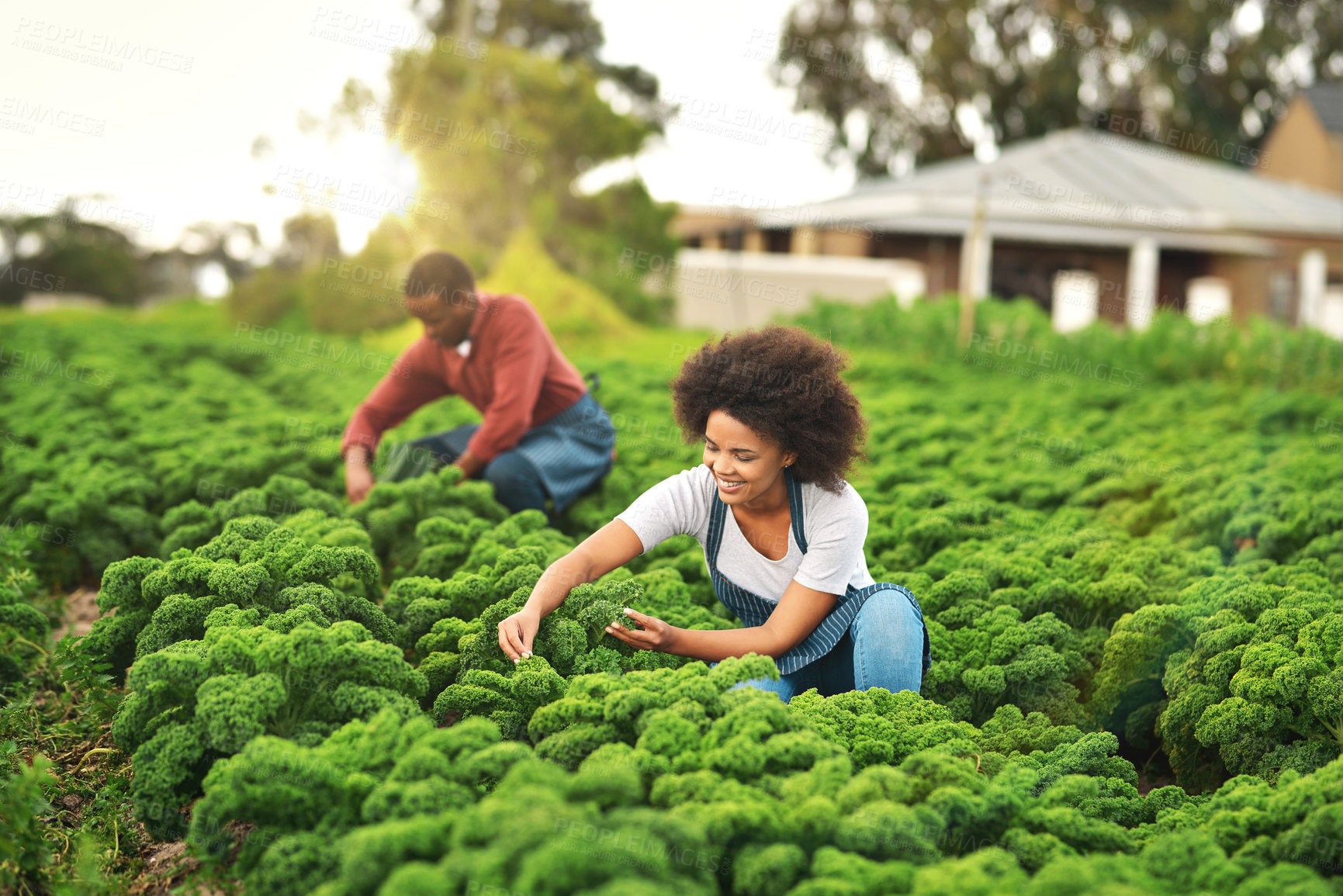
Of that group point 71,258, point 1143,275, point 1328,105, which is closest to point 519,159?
point 1143,275

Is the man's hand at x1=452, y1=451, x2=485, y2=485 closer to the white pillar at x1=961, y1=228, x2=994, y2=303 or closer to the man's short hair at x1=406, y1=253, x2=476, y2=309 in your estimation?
the man's short hair at x1=406, y1=253, x2=476, y2=309

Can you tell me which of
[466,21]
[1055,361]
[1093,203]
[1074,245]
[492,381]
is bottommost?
[1055,361]

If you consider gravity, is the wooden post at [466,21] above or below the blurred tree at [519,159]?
above

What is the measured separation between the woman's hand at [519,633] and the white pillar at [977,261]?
9290mm

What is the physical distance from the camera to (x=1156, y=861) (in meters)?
2.33

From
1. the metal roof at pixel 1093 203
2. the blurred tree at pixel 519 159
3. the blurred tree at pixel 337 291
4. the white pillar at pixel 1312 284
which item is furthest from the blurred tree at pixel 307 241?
the white pillar at pixel 1312 284

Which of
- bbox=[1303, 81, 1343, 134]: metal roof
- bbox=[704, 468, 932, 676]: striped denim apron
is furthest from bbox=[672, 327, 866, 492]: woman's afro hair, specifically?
bbox=[1303, 81, 1343, 134]: metal roof

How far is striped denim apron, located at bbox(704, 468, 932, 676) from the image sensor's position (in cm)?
317

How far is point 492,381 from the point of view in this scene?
16.3 ft

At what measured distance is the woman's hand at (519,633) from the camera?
2.93m

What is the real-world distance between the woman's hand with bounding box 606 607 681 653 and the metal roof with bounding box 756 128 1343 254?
533 inches

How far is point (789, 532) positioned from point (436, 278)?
2088 millimetres

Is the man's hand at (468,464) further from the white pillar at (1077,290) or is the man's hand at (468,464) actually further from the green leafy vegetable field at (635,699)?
the white pillar at (1077,290)

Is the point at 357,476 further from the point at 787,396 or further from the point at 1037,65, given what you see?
the point at 1037,65
